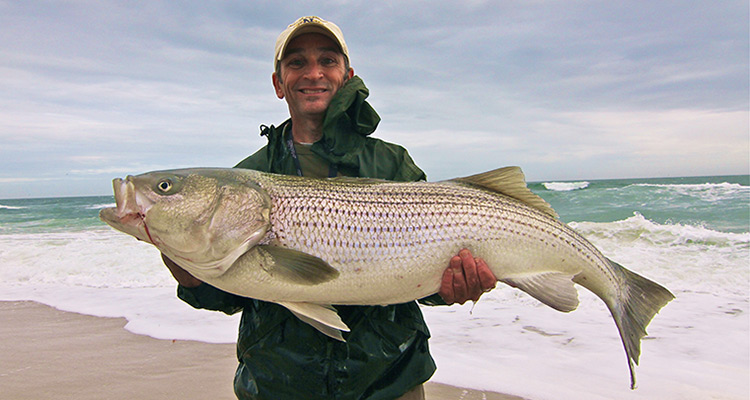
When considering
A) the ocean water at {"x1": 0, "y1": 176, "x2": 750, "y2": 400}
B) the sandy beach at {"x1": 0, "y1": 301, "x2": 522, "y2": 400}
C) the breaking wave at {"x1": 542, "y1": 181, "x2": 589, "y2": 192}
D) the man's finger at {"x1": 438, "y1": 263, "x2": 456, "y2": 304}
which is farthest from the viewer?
the breaking wave at {"x1": 542, "y1": 181, "x2": 589, "y2": 192}

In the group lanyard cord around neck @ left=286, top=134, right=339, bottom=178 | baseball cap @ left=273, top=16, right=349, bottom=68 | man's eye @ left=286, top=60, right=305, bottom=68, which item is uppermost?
baseball cap @ left=273, top=16, right=349, bottom=68

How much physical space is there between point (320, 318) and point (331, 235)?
1.38 feet

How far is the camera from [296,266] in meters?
2.38

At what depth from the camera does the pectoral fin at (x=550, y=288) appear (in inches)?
110

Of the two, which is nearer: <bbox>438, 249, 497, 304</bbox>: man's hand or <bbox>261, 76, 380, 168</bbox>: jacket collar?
<bbox>438, 249, 497, 304</bbox>: man's hand

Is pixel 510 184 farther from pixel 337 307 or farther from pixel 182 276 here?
pixel 182 276

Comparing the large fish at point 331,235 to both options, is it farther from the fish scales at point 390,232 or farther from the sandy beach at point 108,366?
the sandy beach at point 108,366

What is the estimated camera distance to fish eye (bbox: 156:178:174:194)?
2490 millimetres

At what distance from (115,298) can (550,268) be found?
8.15 metres

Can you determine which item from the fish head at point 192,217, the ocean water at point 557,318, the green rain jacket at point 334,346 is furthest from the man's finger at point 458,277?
the ocean water at point 557,318

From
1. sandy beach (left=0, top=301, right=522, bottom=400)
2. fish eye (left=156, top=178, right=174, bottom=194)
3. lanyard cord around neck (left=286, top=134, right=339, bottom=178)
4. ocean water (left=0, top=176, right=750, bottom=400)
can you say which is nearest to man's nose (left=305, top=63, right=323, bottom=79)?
lanyard cord around neck (left=286, top=134, right=339, bottom=178)

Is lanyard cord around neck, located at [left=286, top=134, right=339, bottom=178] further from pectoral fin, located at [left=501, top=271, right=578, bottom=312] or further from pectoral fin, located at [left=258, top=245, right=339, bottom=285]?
pectoral fin, located at [left=501, top=271, right=578, bottom=312]

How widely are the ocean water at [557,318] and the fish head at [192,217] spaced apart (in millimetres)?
3256

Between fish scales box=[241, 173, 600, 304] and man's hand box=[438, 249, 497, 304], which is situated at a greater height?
fish scales box=[241, 173, 600, 304]
